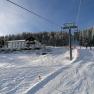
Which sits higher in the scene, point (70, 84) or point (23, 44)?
point (23, 44)

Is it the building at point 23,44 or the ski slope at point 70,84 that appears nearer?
the ski slope at point 70,84

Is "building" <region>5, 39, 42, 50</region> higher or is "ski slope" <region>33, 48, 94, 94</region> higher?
"building" <region>5, 39, 42, 50</region>

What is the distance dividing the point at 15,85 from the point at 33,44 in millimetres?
49466

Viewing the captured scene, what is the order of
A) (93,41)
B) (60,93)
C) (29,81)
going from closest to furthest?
(60,93) < (29,81) < (93,41)

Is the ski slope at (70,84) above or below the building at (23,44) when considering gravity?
below

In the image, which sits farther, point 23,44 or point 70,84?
point 23,44

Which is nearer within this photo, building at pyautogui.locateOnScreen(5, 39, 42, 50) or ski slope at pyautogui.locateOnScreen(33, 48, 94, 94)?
ski slope at pyautogui.locateOnScreen(33, 48, 94, 94)

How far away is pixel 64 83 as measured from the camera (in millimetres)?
10391

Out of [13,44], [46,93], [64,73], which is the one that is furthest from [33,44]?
[46,93]

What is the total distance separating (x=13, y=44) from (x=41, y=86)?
6357 centimetres

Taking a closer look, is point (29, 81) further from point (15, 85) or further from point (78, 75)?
point (78, 75)

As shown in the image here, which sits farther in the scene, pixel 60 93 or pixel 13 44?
pixel 13 44

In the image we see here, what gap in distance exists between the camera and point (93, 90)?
9016mm

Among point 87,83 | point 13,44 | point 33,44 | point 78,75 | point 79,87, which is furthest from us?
point 13,44
